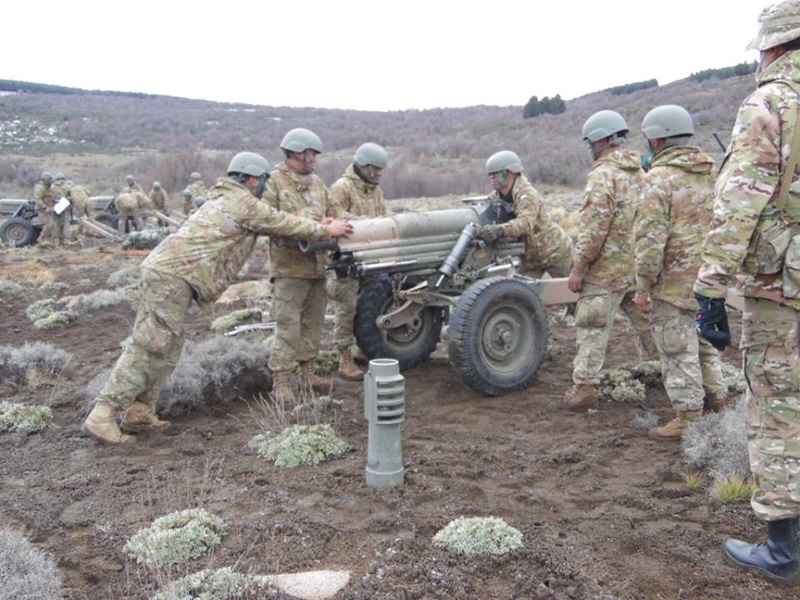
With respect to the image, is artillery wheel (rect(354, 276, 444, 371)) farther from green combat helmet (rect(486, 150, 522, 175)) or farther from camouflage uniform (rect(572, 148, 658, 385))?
camouflage uniform (rect(572, 148, 658, 385))

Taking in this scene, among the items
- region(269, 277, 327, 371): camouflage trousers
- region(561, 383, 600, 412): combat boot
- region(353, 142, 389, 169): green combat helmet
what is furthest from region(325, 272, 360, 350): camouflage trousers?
region(561, 383, 600, 412): combat boot

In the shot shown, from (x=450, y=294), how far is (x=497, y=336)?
2.45 feet

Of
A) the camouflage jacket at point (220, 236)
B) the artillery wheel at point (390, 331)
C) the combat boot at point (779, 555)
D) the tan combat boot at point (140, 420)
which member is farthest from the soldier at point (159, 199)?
the combat boot at point (779, 555)

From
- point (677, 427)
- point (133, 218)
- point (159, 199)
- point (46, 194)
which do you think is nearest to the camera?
point (677, 427)

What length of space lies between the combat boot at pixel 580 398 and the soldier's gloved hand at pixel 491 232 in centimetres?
158

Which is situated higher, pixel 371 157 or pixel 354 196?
pixel 371 157

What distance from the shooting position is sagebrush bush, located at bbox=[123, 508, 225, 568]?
12.6 feet

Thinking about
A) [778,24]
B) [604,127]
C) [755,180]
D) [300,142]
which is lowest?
[755,180]

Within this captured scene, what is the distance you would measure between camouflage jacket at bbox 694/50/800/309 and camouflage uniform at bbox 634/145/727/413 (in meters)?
1.77

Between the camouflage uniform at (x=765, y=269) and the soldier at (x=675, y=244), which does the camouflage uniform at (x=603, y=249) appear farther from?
the camouflage uniform at (x=765, y=269)

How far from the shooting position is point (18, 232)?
76.9ft

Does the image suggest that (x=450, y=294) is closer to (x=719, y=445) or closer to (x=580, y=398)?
(x=580, y=398)

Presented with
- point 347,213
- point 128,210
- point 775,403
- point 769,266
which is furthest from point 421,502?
point 128,210

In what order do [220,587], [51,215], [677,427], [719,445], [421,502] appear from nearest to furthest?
1. [220,587]
2. [421,502]
3. [719,445]
4. [677,427]
5. [51,215]
